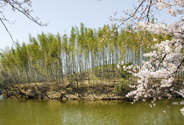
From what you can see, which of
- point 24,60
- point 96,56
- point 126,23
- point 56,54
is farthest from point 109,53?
point 126,23

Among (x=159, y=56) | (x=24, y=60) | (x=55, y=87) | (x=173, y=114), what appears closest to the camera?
(x=159, y=56)

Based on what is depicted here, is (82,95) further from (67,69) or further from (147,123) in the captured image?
(147,123)

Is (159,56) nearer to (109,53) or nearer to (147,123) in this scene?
(147,123)

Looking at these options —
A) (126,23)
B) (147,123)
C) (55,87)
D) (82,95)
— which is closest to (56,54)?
(55,87)

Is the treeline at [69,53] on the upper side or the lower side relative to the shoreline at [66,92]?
upper

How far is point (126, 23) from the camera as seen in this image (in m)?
2.37

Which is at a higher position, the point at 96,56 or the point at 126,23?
the point at 96,56

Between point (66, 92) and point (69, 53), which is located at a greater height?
point (69, 53)

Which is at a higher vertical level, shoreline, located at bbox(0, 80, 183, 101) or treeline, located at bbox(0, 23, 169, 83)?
treeline, located at bbox(0, 23, 169, 83)

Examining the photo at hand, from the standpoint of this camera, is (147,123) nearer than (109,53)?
Yes

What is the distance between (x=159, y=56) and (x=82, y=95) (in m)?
12.7

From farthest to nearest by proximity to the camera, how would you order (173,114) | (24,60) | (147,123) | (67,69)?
1. (24,60)
2. (67,69)
3. (173,114)
4. (147,123)

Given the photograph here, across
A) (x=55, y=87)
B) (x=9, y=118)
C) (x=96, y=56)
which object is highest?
(x=96, y=56)

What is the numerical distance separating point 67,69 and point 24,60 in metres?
6.73
